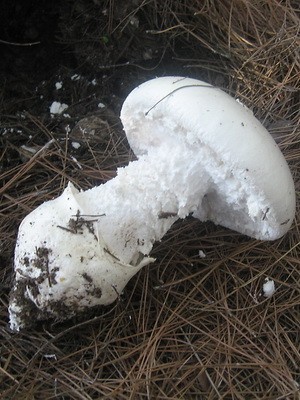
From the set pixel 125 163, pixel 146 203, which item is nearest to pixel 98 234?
pixel 146 203

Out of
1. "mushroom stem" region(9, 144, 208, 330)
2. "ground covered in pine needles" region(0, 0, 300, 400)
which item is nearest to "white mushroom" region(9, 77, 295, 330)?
"mushroom stem" region(9, 144, 208, 330)

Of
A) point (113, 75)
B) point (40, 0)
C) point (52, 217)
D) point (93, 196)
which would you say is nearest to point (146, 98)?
point (93, 196)

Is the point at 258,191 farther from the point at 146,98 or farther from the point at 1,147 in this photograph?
the point at 1,147

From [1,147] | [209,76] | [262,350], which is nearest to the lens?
[262,350]

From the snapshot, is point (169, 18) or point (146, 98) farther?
point (169, 18)

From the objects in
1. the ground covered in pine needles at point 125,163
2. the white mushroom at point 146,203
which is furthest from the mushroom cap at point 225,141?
the ground covered in pine needles at point 125,163

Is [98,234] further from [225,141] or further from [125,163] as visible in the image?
[125,163]

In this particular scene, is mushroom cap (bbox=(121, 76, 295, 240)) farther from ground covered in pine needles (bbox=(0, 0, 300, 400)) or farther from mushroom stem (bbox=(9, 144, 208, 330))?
ground covered in pine needles (bbox=(0, 0, 300, 400))

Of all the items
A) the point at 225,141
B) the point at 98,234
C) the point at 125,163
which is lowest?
the point at 125,163
